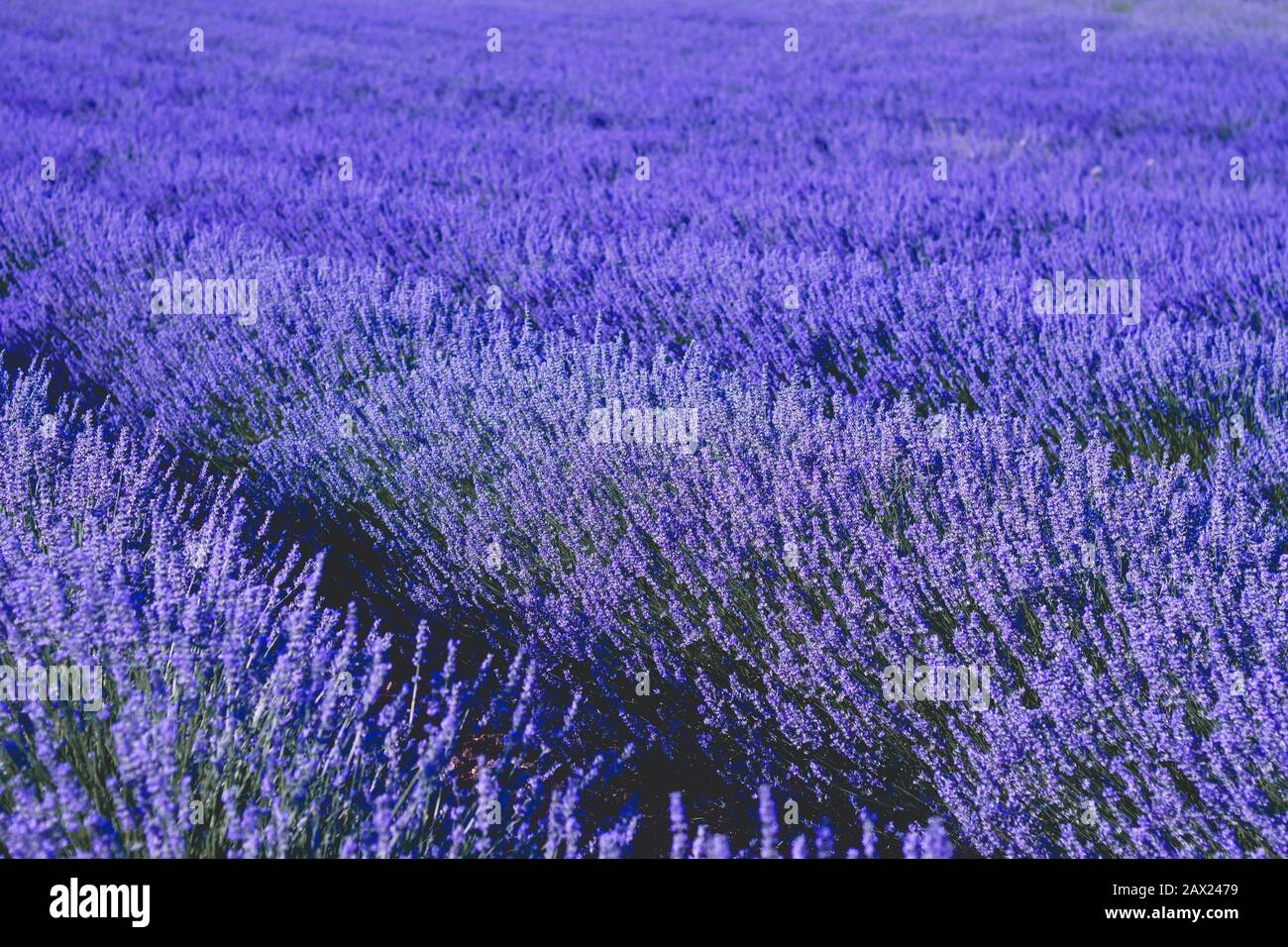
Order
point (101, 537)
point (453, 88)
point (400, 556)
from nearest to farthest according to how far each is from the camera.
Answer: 1. point (101, 537)
2. point (400, 556)
3. point (453, 88)

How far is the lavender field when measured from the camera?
145 centimetres

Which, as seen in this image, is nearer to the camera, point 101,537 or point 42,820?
point 42,820

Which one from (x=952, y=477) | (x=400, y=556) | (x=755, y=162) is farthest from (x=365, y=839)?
(x=755, y=162)

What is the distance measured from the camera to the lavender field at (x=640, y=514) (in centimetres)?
145

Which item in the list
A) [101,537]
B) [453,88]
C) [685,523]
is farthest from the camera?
[453,88]

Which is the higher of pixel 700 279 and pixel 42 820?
pixel 700 279

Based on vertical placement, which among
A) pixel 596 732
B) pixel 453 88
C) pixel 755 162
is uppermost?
pixel 453 88

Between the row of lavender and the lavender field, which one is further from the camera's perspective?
the lavender field

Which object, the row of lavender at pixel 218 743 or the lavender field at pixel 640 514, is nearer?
the row of lavender at pixel 218 743

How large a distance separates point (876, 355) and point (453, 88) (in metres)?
5.95

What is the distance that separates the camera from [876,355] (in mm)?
3135

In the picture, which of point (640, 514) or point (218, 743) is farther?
point (640, 514)

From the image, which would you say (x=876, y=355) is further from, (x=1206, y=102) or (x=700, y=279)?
(x=1206, y=102)

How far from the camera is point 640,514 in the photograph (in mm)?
2053
